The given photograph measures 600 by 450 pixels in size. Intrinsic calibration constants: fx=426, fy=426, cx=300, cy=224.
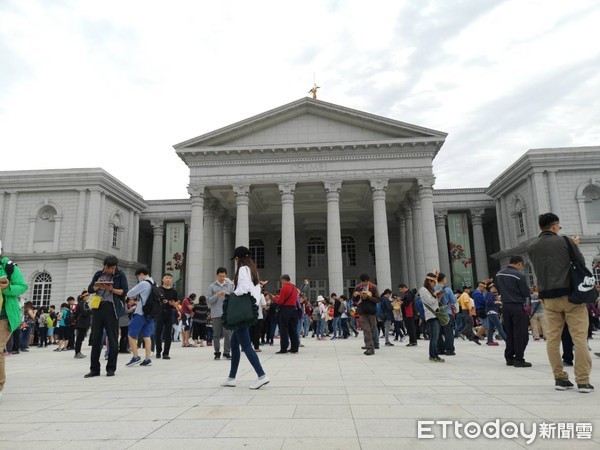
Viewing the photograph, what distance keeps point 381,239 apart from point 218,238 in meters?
13.3

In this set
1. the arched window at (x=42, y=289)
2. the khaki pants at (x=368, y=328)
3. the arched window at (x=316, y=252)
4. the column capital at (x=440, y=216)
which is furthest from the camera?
the arched window at (x=316, y=252)

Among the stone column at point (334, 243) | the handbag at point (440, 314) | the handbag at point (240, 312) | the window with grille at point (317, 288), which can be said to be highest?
the stone column at point (334, 243)

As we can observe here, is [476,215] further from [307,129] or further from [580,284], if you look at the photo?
[580,284]

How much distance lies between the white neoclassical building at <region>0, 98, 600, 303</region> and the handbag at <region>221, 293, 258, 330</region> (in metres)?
22.4

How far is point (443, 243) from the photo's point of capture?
3609cm

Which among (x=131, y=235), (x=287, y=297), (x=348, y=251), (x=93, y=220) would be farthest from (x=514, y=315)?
(x=131, y=235)

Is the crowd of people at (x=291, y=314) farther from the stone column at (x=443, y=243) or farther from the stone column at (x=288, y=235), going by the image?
the stone column at (x=443, y=243)

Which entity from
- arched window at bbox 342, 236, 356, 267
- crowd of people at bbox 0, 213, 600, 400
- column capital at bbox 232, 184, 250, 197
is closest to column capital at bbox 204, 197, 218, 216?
column capital at bbox 232, 184, 250, 197

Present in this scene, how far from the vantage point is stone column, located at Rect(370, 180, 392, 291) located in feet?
92.0

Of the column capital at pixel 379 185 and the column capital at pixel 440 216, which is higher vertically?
the column capital at pixel 379 185

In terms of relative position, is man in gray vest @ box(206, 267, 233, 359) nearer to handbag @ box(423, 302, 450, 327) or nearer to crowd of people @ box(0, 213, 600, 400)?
Result: crowd of people @ box(0, 213, 600, 400)

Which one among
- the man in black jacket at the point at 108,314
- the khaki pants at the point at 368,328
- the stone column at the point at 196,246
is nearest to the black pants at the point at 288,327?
the khaki pants at the point at 368,328

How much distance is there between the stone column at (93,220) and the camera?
33.0 m

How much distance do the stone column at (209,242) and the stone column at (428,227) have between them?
15581mm
